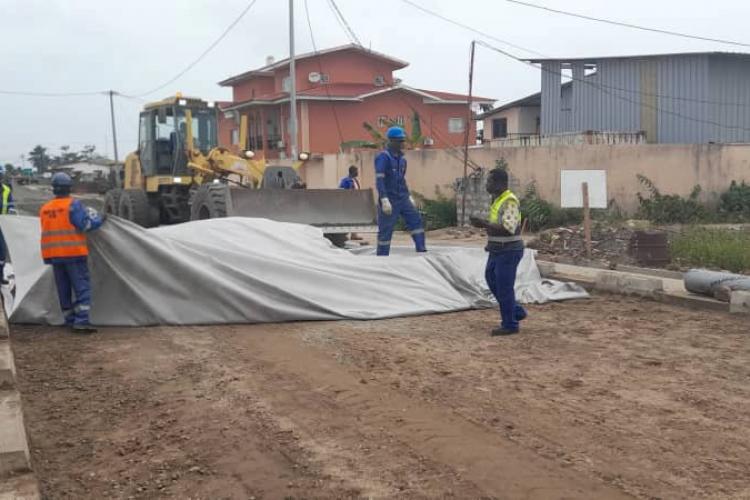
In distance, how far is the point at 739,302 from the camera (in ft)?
28.3

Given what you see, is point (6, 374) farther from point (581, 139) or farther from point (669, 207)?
point (581, 139)

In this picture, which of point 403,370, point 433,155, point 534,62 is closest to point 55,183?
point 403,370

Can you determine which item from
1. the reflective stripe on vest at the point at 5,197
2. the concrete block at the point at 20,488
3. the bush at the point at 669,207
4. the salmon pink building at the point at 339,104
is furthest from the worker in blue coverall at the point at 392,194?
the salmon pink building at the point at 339,104

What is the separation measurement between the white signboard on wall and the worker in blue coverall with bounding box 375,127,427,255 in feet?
11.5

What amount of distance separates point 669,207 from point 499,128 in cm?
2017

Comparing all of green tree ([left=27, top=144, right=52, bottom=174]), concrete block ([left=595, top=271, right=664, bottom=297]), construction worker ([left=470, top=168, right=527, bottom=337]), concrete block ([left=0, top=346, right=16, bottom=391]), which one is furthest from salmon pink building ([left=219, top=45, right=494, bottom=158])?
green tree ([left=27, top=144, right=52, bottom=174])

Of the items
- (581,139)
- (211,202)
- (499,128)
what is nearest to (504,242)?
(211,202)

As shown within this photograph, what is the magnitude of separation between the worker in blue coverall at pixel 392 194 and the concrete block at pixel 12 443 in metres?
6.58

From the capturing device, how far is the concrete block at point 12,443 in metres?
3.85

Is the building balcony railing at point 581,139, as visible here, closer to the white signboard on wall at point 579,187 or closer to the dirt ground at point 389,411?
the white signboard on wall at point 579,187

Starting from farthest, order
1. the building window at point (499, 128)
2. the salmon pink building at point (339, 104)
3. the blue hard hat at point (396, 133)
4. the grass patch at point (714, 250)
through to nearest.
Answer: the salmon pink building at point (339, 104), the building window at point (499, 128), the grass patch at point (714, 250), the blue hard hat at point (396, 133)

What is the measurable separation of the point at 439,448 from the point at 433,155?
20.2 meters

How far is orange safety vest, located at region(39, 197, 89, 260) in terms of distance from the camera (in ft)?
25.6

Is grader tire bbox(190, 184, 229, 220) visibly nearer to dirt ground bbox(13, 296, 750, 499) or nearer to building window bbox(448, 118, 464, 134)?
dirt ground bbox(13, 296, 750, 499)
